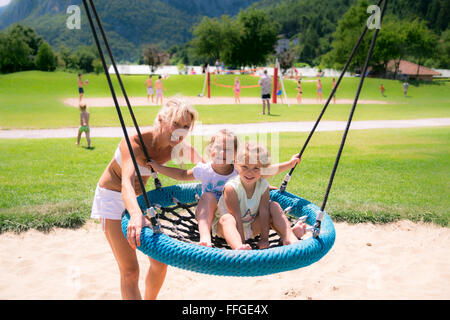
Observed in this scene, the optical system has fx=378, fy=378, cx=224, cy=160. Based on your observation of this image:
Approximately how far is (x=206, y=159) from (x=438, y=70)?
64976 mm

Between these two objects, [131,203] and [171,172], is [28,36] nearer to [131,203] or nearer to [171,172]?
[171,172]

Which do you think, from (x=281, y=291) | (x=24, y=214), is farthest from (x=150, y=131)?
(x=24, y=214)

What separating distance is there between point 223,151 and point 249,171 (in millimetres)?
253

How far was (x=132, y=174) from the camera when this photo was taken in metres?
2.15

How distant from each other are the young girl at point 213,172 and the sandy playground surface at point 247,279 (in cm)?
139

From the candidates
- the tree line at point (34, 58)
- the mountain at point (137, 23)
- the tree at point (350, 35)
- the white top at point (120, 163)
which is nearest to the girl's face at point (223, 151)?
the white top at point (120, 163)

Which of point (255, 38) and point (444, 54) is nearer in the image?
point (444, 54)

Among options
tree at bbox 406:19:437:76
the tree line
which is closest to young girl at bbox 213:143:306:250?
the tree line

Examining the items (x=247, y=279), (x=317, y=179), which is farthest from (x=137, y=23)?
(x=247, y=279)

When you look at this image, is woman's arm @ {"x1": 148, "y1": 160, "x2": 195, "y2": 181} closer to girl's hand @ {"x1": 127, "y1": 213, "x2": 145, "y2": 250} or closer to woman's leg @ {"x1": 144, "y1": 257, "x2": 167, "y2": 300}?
girl's hand @ {"x1": 127, "y1": 213, "x2": 145, "y2": 250}

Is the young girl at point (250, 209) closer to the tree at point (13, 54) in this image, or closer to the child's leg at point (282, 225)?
the child's leg at point (282, 225)

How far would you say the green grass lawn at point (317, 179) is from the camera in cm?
494

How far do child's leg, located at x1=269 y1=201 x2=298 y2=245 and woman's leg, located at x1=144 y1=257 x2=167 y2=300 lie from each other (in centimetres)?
83
